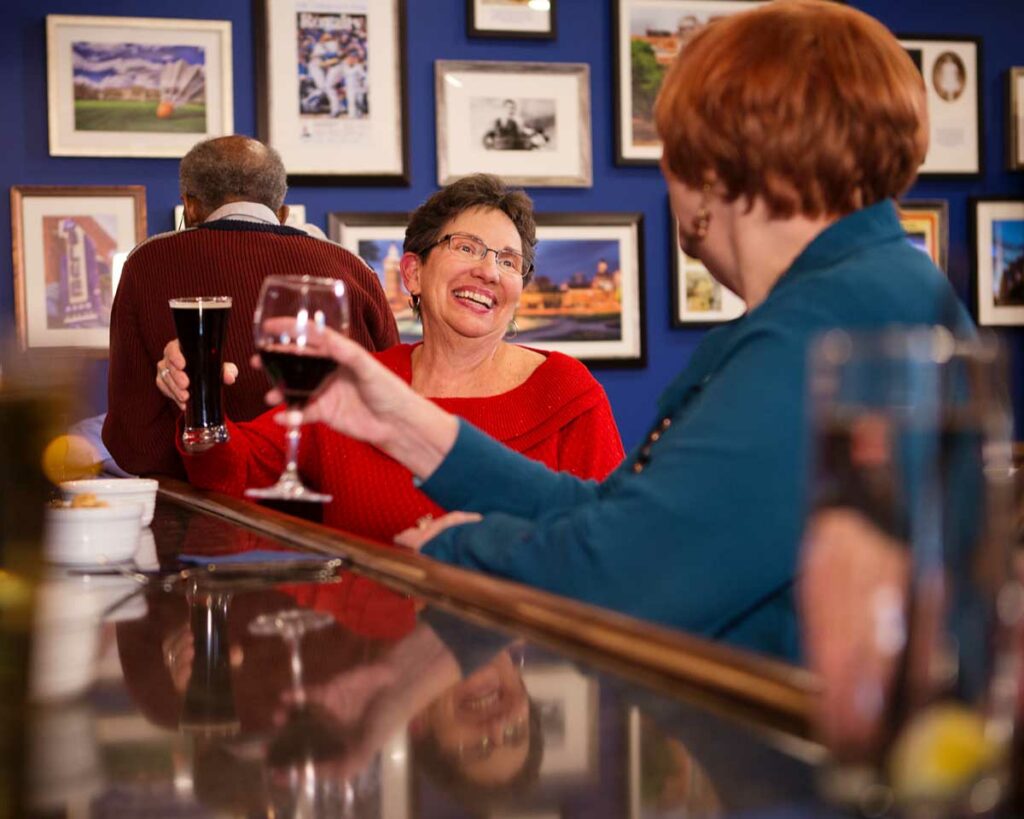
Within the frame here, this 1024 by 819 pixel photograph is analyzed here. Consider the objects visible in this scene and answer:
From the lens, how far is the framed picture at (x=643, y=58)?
5.04 metres

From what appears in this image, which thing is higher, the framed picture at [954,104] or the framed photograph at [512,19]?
the framed photograph at [512,19]

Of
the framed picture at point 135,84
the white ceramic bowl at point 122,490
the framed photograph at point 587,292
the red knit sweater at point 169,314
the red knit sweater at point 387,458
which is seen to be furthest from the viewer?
the framed photograph at point 587,292

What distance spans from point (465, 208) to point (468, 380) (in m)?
0.38

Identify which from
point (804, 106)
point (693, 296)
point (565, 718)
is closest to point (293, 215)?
point (693, 296)

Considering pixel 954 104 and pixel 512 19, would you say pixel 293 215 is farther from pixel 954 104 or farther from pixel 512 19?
pixel 954 104

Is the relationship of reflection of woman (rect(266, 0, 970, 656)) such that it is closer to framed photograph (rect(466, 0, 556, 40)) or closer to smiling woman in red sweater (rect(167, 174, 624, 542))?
smiling woman in red sweater (rect(167, 174, 624, 542))

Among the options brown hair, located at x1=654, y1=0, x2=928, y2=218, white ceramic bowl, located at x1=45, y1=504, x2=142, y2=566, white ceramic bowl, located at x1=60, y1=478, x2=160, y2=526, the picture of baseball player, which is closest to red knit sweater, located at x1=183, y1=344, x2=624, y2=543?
white ceramic bowl, located at x1=60, y1=478, x2=160, y2=526

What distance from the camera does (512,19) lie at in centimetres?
495

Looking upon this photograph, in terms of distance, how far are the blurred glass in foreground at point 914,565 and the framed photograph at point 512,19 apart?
457 cm

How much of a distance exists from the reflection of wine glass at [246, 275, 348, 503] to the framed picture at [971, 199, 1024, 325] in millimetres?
4479

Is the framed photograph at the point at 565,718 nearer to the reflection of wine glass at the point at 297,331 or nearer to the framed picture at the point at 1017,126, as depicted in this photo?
the reflection of wine glass at the point at 297,331

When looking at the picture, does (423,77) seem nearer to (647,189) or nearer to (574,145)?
(574,145)

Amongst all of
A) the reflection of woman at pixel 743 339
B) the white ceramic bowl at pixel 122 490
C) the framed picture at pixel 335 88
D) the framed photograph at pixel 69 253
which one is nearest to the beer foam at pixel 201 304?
the white ceramic bowl at pixel 122 490

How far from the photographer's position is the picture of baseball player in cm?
478
